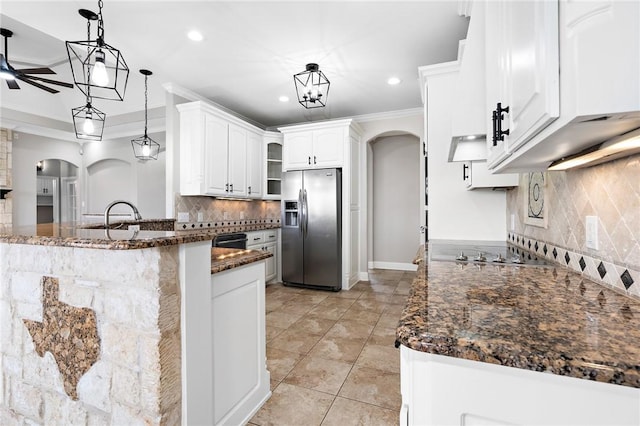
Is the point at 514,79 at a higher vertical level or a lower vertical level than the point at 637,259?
higher

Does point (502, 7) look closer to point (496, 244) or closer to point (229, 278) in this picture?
point (229, 278)

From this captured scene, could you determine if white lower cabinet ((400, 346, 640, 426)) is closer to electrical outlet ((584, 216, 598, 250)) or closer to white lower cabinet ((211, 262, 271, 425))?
electrical outlet ((584, 216, 598, 250))

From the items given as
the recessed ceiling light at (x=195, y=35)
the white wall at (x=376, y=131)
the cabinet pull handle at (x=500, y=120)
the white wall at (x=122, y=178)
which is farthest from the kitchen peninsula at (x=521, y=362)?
the white wall at (x=122, y=178)

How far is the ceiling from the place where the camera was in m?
2.31

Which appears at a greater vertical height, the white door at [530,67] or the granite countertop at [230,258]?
the white door at [530,67]

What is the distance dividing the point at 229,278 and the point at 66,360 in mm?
772

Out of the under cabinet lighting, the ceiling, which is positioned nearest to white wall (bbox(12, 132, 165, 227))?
the ceiling

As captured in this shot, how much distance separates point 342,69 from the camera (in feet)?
10.9

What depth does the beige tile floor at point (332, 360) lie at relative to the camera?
68.9 inches

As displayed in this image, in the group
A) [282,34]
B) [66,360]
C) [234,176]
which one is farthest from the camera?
[234,176]

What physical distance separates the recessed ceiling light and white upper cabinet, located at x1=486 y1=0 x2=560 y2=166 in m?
2.32

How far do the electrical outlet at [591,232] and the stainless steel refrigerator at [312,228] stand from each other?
3.15m

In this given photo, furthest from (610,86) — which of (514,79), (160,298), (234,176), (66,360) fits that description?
(234,176)

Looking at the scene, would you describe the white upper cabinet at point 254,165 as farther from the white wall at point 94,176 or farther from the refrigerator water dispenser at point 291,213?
the white wall at point 94,176
